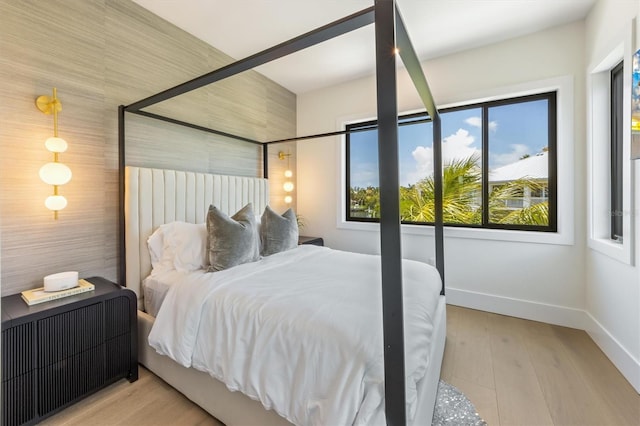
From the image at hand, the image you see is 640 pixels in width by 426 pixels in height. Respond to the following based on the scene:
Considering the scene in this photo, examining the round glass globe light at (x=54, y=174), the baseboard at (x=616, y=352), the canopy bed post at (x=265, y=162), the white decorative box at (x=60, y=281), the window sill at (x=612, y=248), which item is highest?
the canopy bed post at (x=265, y=162)

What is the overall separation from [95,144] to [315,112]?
8.93 feet

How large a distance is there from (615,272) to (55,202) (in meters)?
3.89

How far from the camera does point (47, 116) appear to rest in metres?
1.83

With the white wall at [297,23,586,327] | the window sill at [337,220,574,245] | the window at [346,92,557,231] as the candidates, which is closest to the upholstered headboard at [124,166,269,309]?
the window at [346,92,557,231]

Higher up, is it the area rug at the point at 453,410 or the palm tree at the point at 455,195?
the palm tree at the point at 455,195

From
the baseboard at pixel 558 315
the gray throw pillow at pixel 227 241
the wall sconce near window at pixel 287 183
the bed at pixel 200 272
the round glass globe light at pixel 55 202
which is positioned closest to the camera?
the bed at pixel 200 272

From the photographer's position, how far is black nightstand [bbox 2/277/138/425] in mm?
1380

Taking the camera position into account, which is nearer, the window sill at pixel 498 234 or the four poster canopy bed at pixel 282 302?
the four poster canopy bed at pixel 282 302

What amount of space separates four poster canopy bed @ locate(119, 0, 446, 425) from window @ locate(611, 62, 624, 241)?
135 centimetres

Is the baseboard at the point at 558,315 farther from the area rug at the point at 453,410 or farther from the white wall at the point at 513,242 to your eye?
the area rug at the point at 453,410

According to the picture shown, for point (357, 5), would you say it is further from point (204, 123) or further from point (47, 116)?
point (47, 116)

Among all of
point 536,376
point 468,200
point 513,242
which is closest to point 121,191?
point 536,376

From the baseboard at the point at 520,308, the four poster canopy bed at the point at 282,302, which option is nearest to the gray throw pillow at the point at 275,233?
the four poster canopy bed at the point at 282,302

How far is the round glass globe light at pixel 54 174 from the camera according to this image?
1727 millimetres
